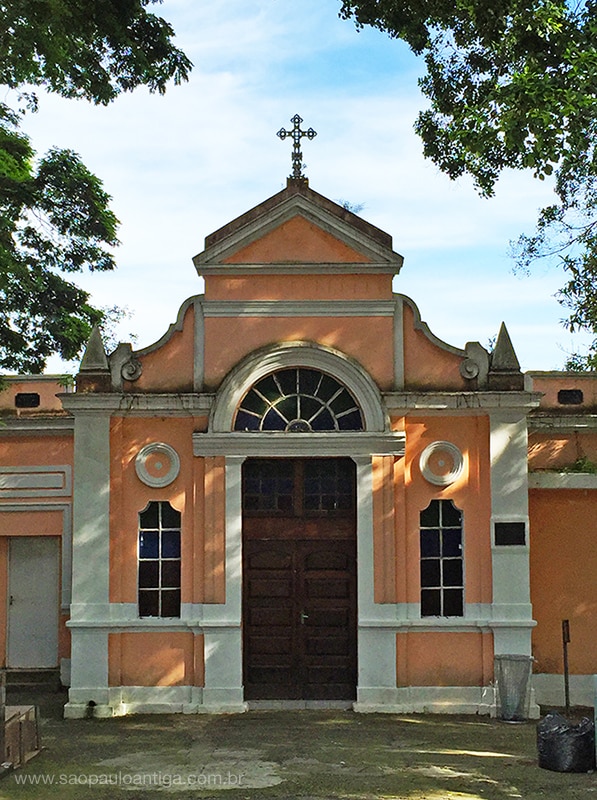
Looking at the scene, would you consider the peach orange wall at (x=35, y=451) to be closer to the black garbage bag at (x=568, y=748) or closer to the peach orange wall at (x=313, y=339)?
the peach orange wall at (x=313, y=339)

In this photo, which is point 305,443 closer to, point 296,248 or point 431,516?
point 431,516

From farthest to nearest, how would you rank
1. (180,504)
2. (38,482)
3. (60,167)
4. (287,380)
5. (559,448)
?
(60,167) → (38,482) → (559,448) → (287,380) → (180,504)

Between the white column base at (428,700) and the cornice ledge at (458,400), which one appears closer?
the white column base at (428,700)

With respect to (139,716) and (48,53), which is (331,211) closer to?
(48,53)

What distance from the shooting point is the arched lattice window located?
12.2 m

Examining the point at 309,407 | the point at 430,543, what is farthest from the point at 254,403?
the point at 430,543

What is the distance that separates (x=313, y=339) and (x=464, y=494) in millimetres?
2608

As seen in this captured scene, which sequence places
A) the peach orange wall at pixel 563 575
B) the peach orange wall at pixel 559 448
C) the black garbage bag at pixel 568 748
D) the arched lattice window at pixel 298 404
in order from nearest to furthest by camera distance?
the black garbage bag at pixel 568 748 → the arched lattice window at pixel 298 404 → the peach orange wall at pixel 563 575 → the peach orange wall at pixel 559 448

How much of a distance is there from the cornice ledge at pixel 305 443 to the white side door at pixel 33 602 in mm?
3384

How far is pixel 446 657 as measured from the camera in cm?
1188

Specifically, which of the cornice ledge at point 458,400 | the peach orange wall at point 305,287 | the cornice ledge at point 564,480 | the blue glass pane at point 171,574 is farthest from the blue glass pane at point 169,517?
the cornice ledge at point 564,480

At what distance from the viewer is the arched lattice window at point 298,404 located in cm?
1218

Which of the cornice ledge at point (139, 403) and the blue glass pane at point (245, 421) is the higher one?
the cornice ledge at point (139, 403)

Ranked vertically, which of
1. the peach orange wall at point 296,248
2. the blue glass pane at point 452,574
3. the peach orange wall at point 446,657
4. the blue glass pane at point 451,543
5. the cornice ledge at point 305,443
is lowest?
the peach orange wall at point 446,657
